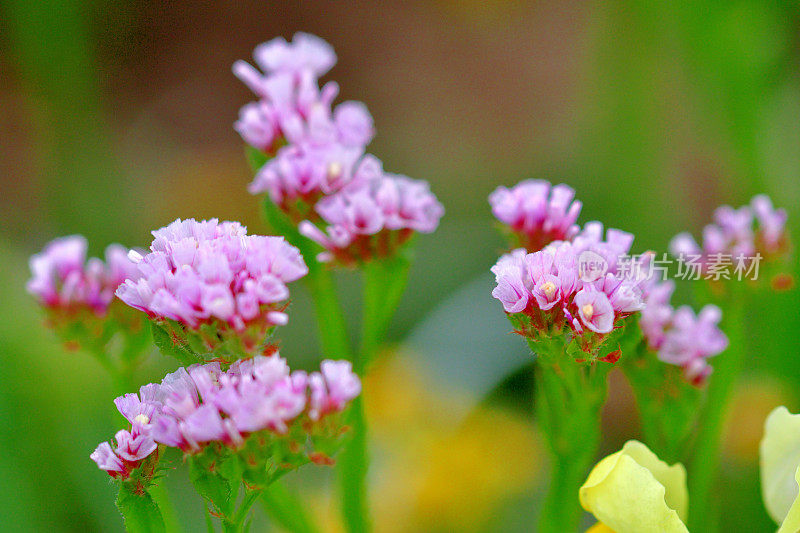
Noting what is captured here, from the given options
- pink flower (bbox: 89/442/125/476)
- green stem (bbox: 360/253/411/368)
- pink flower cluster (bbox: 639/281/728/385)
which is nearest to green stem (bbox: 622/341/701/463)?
pink flower cluster (bbox: 639/281/728/385)

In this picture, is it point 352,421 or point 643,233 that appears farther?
point 643,233

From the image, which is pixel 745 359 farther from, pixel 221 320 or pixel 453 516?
pixel 221 320

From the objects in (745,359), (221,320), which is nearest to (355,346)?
(745,359)

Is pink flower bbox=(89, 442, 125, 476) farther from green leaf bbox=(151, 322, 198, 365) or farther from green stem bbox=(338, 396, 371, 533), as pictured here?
green stem bbox=(338, 396, 371, 533)

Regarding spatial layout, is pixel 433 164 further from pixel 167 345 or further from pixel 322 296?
pixel 167 345

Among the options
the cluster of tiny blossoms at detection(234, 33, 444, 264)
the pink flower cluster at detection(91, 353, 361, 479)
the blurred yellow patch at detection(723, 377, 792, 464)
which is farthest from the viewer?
the blurred yellow patch at detection(723, 377, 792, 464)

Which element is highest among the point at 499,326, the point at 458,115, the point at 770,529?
the point at 458,115
